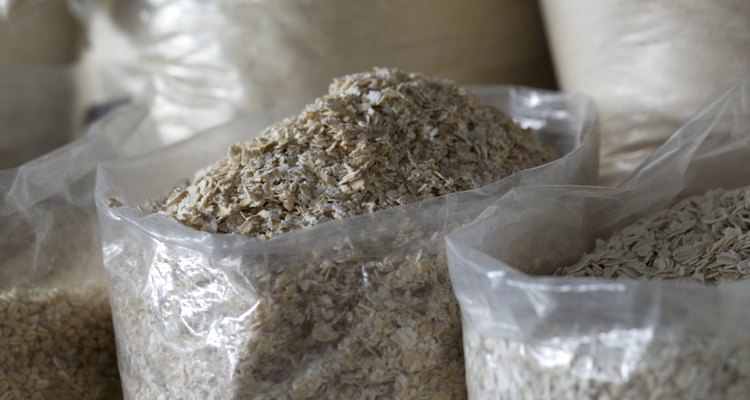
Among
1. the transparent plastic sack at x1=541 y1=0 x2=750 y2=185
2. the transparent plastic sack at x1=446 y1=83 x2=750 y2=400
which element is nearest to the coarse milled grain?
the transparent plastic sack at x1=446 y1=83 x2=750 y2=400

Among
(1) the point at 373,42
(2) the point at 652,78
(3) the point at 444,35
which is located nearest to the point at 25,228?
(1) the point at 373,42

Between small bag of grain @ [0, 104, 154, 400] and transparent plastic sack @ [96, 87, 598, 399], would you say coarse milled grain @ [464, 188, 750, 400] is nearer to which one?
transparent plastic sack @ [96, 87, 598, 399]

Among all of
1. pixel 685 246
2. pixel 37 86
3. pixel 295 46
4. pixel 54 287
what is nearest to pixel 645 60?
pixel 685 246

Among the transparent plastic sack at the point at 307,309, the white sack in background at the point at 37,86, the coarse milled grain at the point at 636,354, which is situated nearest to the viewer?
the coarse milled grain at the point at 636,354

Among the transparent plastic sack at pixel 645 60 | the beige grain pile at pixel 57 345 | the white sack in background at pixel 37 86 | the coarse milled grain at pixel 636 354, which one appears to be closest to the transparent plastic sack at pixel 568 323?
the coarse milled grain at pixel 636 354

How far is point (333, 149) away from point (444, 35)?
46 centimetres

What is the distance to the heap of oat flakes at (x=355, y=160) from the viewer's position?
2.25 ft

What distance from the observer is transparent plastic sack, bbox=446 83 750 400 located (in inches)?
21.0

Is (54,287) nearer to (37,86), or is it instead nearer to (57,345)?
(57,345)

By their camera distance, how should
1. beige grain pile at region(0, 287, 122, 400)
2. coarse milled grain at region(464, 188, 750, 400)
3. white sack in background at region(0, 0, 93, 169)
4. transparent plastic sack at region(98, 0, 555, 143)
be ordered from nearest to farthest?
1. coarse milled grain at region(464, 188, 750, 400)
2. beige grain pile at region(0, 287, 122, 400)
3. transparent plastic sack at region(98, 0, 555, 143)
4. white sack in background at region(0, 0, 93, 169)

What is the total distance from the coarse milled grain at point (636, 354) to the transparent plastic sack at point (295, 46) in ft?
1.64

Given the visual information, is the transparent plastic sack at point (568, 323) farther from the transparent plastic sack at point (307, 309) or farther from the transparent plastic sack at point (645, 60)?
the transparent plastic sack at point (645, 60)

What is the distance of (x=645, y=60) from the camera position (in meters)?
0.98

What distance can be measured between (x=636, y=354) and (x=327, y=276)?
0.25 m
